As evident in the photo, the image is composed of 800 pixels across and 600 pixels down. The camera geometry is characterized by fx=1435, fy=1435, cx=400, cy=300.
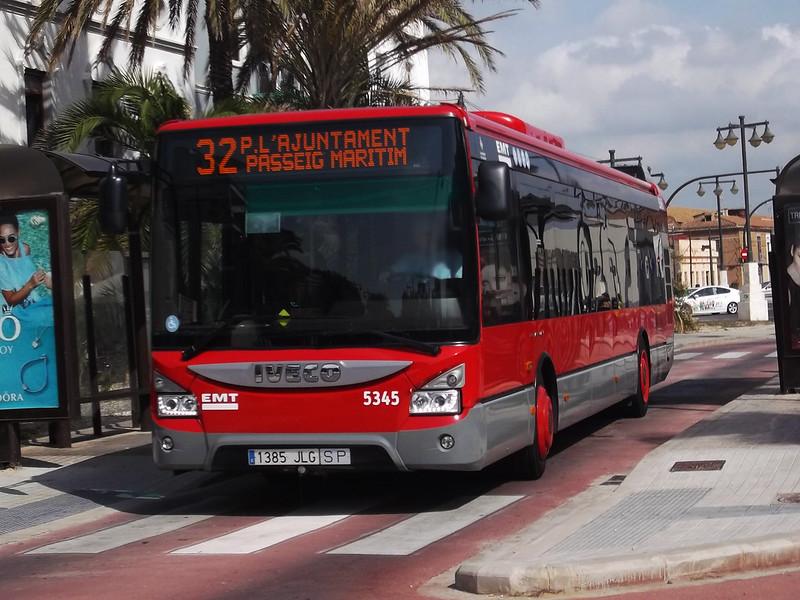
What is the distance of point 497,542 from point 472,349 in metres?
1.71

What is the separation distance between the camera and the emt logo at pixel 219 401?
11.1m

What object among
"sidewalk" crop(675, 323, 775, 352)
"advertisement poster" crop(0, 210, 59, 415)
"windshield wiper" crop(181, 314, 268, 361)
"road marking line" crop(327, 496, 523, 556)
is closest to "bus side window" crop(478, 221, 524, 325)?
"road marking line" crop(327, 496, 523, 556)

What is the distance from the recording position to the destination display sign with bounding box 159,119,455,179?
1110cm

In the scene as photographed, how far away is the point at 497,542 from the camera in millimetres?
9703

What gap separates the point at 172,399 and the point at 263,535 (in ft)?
4.79

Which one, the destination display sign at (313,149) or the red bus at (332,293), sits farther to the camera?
the destination display sign at (313,149)

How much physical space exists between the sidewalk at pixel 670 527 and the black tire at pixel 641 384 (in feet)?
13.9

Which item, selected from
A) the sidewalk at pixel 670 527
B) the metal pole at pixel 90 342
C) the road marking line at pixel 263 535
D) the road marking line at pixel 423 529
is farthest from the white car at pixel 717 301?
the road marking line at pixel 263 535

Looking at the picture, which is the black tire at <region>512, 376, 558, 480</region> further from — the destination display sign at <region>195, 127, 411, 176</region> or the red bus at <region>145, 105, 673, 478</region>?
the destination display sign at <region>195, 127, 411, 176</region>

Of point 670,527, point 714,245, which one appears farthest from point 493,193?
point 714,245

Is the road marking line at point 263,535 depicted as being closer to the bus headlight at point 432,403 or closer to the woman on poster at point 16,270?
the bus headlight at point 432,403

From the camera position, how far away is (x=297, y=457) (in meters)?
11.1

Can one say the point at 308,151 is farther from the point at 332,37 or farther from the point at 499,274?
the point at 332,37

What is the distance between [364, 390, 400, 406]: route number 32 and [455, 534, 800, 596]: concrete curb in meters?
2.79
